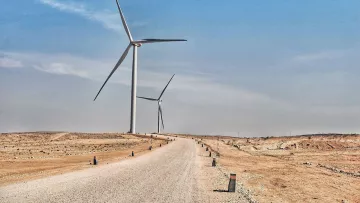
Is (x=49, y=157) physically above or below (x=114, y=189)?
below

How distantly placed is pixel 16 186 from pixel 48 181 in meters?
2.99

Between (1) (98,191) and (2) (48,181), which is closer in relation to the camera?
(1) (98,191)

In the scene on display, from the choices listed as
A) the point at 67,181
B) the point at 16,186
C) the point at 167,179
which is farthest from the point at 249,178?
the point at 16,186

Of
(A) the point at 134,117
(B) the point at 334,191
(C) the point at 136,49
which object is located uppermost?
(C) the point at 136,49

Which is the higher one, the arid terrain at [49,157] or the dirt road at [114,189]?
the dirt road at [114,189]

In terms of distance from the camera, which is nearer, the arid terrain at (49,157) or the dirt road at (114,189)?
the dirt road at (114,189)

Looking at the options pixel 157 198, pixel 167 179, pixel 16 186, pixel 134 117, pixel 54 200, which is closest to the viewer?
pixel 54 200

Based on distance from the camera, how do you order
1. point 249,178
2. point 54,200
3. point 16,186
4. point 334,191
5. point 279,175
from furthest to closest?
point 279,175 → point 249,178 → point 334,191 → point 16,186 → point 54,200

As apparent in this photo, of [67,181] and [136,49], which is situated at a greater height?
[136,49]

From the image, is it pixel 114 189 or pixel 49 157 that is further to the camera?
pixel 49 157

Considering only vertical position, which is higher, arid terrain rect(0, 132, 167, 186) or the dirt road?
the dirt road

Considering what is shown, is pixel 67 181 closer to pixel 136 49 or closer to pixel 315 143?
pixel 136 49

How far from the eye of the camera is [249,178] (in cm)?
4578

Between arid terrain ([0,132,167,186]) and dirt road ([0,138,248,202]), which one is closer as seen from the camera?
dirt road ([0,138,248,202])
